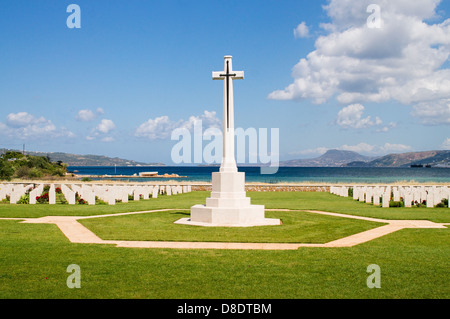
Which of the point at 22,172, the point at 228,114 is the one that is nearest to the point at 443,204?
the point at 228,114

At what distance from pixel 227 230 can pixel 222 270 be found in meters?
4.63

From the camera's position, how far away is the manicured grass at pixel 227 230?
1027 centimetres

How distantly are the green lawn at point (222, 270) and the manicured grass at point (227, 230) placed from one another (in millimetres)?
584

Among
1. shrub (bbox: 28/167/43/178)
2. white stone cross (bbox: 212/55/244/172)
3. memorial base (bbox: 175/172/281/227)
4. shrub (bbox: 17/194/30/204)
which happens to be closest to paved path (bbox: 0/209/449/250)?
memorial base (bbox: 175/172/281/227)

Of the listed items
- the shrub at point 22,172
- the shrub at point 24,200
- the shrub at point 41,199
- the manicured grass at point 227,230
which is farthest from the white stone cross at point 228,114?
the shrub at point 22,172

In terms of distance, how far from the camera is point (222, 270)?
6.92 meters

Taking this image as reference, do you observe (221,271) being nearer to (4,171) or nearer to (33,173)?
(4,171)

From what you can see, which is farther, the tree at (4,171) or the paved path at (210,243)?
the tree at (4,171)

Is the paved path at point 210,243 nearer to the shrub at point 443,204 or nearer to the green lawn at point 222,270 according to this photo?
the green lawn at point 222,270

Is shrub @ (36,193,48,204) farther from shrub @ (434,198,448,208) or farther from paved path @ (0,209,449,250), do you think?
shrub @ (434,198,448,208)

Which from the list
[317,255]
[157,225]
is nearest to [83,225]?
[157,225]

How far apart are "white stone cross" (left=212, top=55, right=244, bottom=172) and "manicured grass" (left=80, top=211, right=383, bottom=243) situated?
2.62 m
